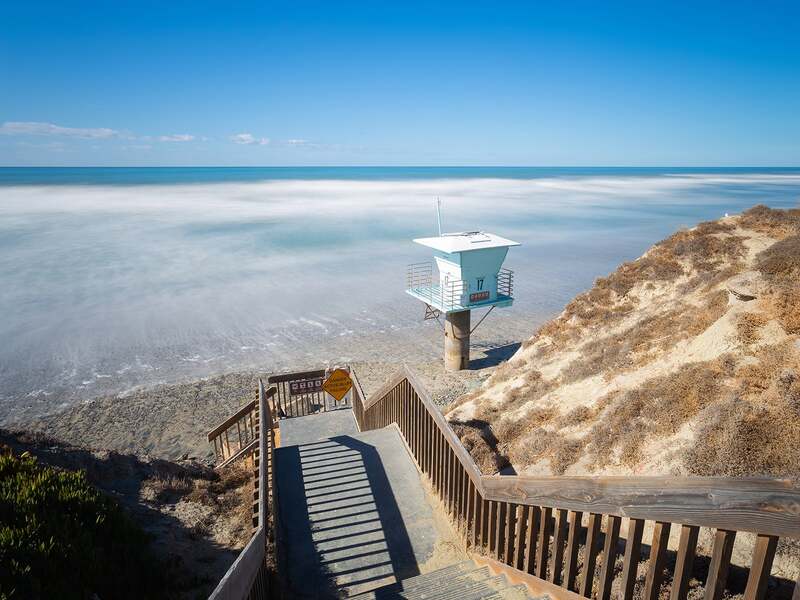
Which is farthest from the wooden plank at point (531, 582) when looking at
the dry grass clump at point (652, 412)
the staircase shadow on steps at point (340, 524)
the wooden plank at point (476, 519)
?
the dry grass clump at point (652, 412)

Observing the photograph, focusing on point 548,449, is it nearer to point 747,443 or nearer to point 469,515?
point 747,443

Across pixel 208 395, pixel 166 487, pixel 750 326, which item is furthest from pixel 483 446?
pixel 208 395

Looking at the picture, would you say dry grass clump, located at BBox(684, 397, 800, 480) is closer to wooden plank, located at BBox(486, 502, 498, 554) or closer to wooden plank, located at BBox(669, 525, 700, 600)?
wooden plank, located at BBox(486, 502, 498, 554)

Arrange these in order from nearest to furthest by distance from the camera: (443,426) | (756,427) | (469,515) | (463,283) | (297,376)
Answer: (469,515)
(443,426)
(756,427)
(297,376)
(463,283)

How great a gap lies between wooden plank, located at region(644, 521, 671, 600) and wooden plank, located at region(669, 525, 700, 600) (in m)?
0.12

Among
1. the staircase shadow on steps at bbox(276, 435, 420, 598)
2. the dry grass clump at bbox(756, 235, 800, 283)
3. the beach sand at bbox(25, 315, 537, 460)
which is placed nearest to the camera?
the staircase shadow on steps at bbox(276, 435, 420, 598)

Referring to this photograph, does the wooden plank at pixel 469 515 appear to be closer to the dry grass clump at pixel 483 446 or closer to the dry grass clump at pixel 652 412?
the dry grass clump at pixel 483 446

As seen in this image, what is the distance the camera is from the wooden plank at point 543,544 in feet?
12.5

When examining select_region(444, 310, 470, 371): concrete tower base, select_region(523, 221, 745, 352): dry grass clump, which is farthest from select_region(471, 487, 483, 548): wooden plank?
select_region(444, 310, 470, 371): concrete tower base

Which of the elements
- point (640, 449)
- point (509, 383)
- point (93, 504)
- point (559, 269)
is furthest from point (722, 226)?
point (559, 269)

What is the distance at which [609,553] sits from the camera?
123 inches

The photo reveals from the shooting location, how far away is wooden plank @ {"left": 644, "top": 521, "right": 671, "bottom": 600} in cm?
274

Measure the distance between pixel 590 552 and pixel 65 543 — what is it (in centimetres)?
429

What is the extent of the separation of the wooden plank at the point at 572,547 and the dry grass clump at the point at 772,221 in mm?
14253
